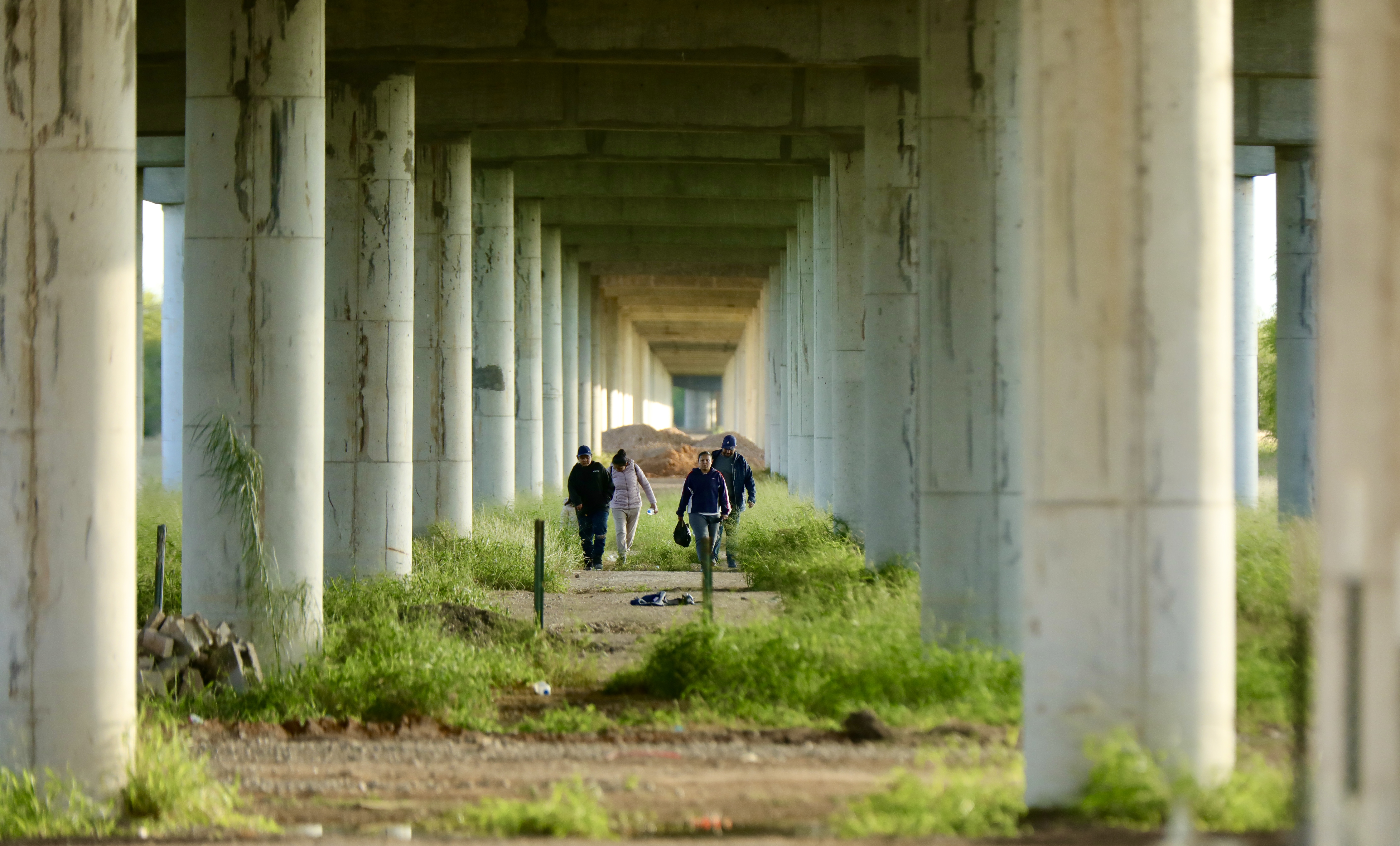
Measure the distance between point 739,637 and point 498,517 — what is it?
44.5 feet

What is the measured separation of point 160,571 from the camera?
1291 centimetres

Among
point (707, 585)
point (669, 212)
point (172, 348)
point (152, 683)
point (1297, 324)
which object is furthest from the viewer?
point (172, 348)

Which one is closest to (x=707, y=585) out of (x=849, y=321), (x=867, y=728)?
(x=867, y=728)

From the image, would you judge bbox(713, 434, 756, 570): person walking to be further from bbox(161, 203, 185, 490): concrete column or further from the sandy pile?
the sandy pile

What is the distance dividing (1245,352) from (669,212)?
11.7 meters

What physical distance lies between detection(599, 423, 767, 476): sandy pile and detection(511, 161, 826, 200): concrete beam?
62.2ft

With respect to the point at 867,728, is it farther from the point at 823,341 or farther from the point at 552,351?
the point at 552,351

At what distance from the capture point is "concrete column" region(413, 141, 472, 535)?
21.9m

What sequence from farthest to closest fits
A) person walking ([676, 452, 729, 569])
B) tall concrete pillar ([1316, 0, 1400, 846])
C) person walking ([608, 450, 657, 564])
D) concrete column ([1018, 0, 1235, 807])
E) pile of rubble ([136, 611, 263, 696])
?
person walking ([608, 450, 657, 564])
person walking ([676, 452, 729, 569])
pile of rubble ([136, 611, 263, 696])
concrete column ([1018, 0, 1235, 807])
tall concrete pillar ([1316, 0, 1400, 846])

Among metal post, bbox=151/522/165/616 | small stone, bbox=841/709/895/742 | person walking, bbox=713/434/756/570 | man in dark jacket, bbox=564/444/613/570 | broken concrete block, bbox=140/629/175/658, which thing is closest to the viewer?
small stone, bbox=841/709/895/742

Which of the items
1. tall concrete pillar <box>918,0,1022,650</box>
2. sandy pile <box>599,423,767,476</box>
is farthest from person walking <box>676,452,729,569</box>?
sandy pile <box>599,423,767,476</box>

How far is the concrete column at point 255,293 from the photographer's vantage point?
38.7 feet

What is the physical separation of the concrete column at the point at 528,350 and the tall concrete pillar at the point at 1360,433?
2764 centimetres

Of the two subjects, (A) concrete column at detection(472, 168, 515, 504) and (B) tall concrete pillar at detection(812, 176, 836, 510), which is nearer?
(B) tall concrete pillar at detection(812, 176, 836, 510)
